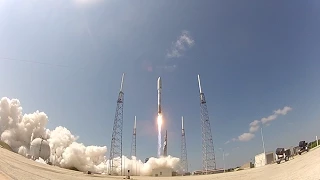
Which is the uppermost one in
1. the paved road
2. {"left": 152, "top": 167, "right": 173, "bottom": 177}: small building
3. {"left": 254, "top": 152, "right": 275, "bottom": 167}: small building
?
{"left": 254, "top": 152, "right": 275, "bottom": 167}: small building

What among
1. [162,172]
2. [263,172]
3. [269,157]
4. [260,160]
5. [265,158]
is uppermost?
[269,157]

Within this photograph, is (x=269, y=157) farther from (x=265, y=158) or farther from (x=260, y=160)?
(x=260, y=160)

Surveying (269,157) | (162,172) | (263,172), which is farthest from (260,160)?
(162,172)

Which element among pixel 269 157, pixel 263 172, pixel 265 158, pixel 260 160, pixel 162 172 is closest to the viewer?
pixel 263 172

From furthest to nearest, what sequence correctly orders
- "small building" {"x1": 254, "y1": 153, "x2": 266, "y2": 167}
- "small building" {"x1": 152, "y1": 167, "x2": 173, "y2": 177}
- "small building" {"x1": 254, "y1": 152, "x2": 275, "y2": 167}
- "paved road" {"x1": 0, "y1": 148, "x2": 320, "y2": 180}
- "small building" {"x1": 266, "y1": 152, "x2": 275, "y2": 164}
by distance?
"small building" {"x1": 152, "y1": 167, "x2": 173, "y2": 177} < "small building" {"x1": 254, "y1": 153, "x2": 266, "y2": 167} < "small building" {"x1": 254, "y1": 152, "x2": 275, "y2": 167} < "small building" {"x1": 266, "y1": 152, "x2": 275, "y2": 164} < "paved road" {"x1": 0, "y1": 148, "x2": 320, "y2": 180}

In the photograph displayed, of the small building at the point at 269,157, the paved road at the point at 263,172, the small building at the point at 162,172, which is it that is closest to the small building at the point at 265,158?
the small building at the point at 269,157

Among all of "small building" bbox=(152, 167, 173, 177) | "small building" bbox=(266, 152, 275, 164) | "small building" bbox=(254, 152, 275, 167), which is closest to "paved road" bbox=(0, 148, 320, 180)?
"small building" bbox=(266, 152, 275, 164)

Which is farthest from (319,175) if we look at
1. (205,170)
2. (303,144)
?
(205,170)

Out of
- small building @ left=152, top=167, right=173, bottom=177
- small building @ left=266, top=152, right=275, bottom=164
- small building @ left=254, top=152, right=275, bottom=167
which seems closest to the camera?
small building @ left=266, top=152, right=275, bottom=164

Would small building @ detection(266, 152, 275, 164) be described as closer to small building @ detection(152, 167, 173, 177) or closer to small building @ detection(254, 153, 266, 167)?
small building @ detection(254, 153, 266, 167)

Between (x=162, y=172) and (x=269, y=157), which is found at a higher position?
(x=269, y=157)

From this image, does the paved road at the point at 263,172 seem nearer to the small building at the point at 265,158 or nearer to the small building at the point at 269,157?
the small building at the point at 269,157

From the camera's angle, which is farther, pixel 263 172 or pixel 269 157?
pixel 269 157

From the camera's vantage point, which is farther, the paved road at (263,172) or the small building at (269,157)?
the small building at (269,157)
